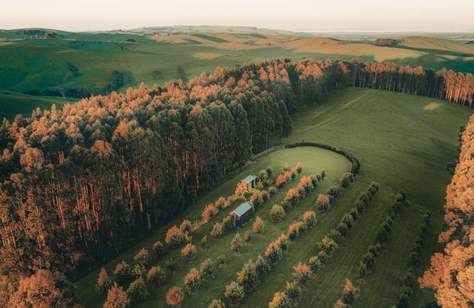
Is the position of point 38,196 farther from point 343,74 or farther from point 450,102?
point 450,102

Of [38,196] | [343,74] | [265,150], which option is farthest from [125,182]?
[343,74]

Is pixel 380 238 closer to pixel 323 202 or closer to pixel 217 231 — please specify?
pixel 323 202

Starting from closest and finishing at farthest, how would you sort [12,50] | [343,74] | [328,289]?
[328,289]
[343,74]
[12,50]

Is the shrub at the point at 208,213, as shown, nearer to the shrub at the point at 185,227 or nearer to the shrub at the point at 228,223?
the shrub at the point at 185,227

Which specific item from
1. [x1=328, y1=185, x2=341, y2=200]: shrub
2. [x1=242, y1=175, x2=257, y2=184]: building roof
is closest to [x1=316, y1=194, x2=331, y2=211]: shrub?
[x1=328, y1=185, x2=341, y2=200]: shrub

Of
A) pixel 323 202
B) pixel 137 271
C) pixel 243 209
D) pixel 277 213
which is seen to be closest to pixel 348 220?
pixel 323 202

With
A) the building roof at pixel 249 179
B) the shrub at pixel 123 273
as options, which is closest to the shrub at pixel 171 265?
the shrub at pixel 123 273

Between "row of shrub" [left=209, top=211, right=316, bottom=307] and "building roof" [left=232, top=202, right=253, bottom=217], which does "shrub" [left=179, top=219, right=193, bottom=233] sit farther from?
"row of shrub" [left=209, top=211, right=316, bottom=307]

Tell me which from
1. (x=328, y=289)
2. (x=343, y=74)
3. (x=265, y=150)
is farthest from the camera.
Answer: (x=343, y=74)
